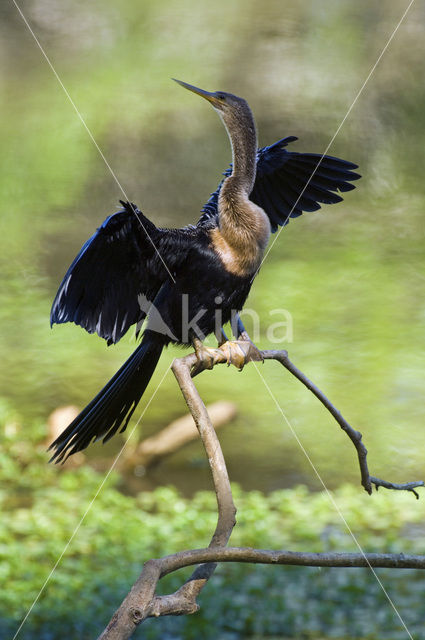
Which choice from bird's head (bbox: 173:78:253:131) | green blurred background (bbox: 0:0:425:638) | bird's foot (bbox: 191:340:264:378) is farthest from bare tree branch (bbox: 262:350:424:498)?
green blurred background (bbox: 0:0:425:638)

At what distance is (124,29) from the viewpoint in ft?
18.2

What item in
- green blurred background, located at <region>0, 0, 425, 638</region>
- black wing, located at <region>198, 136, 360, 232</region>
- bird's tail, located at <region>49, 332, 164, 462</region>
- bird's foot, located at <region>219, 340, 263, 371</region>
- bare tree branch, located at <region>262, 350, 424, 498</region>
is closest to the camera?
bare tree branch, located at <region>262, 350, 424, 498</region>

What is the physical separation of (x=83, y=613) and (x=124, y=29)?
13.9 ft

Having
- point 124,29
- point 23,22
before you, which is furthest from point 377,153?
point 23,22

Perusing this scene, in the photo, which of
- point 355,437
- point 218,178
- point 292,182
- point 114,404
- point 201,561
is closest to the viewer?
point 201,561

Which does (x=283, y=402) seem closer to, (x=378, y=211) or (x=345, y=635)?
(x=345, y=635)

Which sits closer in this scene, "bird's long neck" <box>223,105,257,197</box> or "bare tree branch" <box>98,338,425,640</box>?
"bare tree branch" <box>98,338,425,640</box>

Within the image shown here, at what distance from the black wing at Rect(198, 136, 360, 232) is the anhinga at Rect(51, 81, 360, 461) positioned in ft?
1.09

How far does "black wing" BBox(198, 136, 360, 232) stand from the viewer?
2.09 m

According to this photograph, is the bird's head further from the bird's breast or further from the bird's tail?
the bird's tail

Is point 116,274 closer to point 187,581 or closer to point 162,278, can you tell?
point 162,278

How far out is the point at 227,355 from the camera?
1781mm

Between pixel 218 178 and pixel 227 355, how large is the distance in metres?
3.58

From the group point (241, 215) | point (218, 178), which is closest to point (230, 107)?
point (241, 215)
